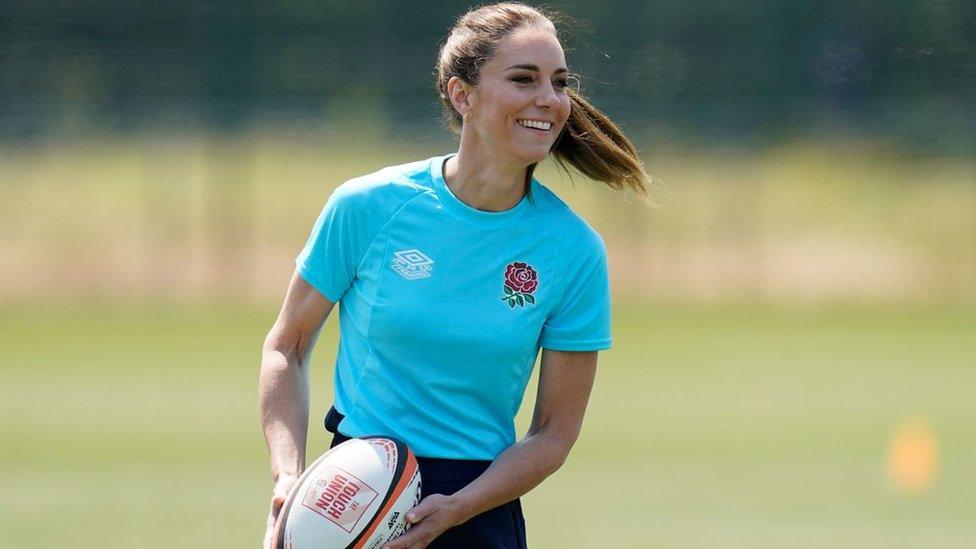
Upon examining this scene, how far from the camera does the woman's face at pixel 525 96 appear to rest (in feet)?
12.2

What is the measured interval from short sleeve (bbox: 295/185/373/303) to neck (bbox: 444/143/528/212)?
0.24 m

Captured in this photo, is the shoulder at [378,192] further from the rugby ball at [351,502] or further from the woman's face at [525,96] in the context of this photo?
the rugby ball at [351,502]

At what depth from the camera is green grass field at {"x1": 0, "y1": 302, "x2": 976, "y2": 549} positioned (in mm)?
7910

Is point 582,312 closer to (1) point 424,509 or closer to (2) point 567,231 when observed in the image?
(2) point 567,231

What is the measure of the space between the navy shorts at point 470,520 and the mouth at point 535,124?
2.57 ft

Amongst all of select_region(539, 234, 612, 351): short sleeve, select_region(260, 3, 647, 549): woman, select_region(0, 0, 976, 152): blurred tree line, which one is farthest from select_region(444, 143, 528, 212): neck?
select_region(0, 0, 976, 152): blurred tree line

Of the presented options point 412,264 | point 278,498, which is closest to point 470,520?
point 278,498

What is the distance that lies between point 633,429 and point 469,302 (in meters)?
7.03

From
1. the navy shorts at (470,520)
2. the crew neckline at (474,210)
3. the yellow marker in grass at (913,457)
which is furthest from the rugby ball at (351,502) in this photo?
the yellow marker in grass at (913,457)

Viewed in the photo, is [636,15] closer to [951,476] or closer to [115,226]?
[115,226]

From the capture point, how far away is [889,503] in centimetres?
842

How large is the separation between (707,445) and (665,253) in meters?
5.89

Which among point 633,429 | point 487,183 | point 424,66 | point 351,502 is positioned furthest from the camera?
point 424,66

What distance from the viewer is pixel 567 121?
398cm
